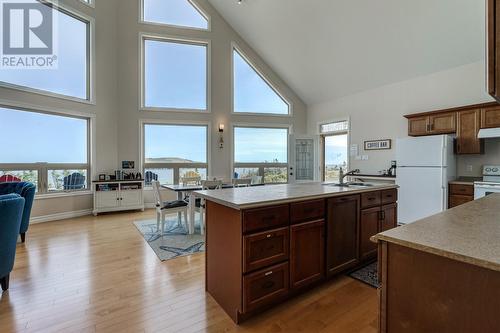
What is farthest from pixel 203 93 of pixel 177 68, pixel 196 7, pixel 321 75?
pixel 321 75

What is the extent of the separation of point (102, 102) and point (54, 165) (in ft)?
5.48

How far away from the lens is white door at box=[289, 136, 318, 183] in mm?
6922

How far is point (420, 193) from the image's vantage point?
429 cm

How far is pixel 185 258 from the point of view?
10.0ft

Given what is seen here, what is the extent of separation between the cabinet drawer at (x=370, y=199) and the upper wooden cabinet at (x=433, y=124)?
8.75 ft

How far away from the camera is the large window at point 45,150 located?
4430 millimetres

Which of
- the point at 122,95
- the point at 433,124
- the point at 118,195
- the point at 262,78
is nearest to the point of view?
the point at 433,124

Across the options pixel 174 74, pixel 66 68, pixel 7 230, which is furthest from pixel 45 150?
pixel 7 230

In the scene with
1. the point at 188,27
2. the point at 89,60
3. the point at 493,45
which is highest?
the point at 188,27

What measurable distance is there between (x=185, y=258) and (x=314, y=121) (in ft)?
18.2

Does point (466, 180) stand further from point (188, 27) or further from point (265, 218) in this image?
point (188, 27)

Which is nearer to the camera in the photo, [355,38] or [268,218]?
[268,218]

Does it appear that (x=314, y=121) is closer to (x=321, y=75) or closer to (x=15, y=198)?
(x=321, y=75)

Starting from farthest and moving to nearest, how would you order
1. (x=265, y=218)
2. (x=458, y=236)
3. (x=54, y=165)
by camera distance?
(x=54, y=165)
(x=265, y=218)
(x=458, y=236)
